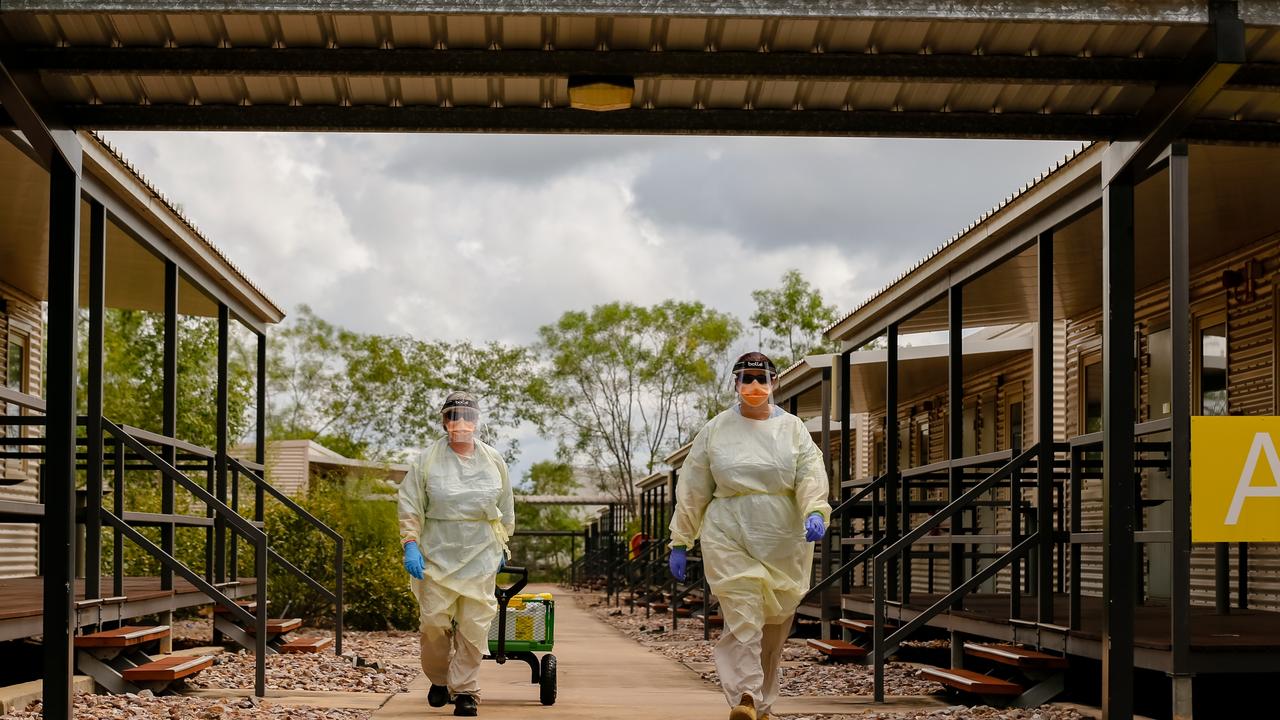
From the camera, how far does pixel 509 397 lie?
4969cm

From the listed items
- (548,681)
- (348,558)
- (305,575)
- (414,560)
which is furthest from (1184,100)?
(348,558)

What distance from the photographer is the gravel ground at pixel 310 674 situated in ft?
33.1

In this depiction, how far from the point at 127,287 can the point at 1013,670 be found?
9309mm

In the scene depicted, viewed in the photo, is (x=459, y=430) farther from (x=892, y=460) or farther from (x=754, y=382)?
(x=892, y=460)

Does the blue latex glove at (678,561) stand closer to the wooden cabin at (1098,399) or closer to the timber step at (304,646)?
the wooden cabin at (1098,399)

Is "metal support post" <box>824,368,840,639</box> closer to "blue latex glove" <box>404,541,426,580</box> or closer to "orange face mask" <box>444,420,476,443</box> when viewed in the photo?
"orange face mask" <box>444,420,476,443</box>

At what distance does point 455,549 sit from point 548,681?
1006mm

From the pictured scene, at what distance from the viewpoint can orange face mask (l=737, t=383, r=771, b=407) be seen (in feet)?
24.1

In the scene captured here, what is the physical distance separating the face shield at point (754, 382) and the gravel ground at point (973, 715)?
2103 mm

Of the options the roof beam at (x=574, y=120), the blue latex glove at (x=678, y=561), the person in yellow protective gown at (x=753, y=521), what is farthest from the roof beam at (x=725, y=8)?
the blue latex glove at (x=678, y=561)

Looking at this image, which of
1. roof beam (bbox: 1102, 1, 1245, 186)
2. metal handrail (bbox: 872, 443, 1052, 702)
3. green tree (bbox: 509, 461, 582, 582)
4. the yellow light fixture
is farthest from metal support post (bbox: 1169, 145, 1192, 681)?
green tree (bbox: 509, 461, 582, 582)

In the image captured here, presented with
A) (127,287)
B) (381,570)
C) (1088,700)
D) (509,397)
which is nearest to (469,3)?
(1088,700)

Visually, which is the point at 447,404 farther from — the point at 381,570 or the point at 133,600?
the point at 381,570

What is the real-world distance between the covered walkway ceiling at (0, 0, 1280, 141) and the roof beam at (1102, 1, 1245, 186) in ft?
0.11
